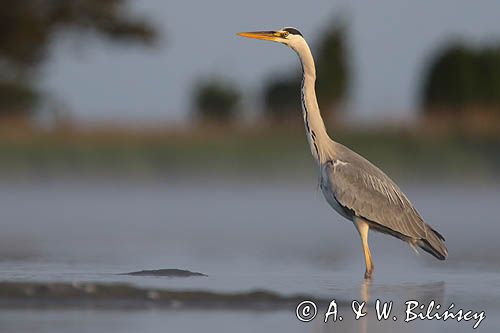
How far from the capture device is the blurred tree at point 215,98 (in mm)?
26828

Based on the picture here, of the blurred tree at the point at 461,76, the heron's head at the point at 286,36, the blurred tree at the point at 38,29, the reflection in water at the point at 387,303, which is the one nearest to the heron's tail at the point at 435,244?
the reflection in water at the point at 387,303

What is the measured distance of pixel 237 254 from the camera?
31.6ft

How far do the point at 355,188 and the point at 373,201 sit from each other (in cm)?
19

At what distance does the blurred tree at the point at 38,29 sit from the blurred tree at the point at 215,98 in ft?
5.22

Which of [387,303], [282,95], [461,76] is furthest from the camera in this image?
[282,95]

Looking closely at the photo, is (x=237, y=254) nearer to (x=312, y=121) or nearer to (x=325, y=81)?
(x=312, y=121)

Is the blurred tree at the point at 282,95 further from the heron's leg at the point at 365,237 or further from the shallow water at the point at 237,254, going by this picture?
the heron's leg at the point at 365,237

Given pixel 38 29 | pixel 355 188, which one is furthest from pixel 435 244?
pixel 38 29

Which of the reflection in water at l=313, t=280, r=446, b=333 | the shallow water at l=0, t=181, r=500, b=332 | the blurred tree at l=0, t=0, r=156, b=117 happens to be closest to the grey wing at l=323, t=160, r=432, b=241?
the shallow water at l=0, t=181, r=500, b=332

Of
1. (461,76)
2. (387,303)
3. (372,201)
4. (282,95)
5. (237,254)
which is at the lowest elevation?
(387,303)

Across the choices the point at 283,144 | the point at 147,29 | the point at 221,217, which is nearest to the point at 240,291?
the point at 221,217

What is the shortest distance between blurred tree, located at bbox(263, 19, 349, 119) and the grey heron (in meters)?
15.5

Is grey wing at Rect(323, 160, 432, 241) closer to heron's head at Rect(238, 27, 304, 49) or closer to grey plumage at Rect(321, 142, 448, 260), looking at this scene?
grey plumage at Rect(321, 142, 448, 260)

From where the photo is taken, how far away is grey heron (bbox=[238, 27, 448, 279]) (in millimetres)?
8742
